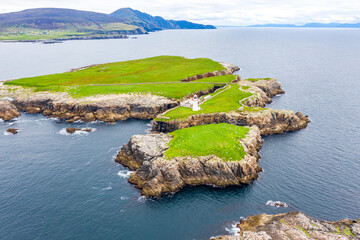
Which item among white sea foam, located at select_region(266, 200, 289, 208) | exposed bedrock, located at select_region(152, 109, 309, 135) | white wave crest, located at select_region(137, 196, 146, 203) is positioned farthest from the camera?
exposed bedrock, located at select_region(152, 109, 309, 135)

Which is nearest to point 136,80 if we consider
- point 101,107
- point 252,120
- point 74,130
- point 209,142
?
point 101,107

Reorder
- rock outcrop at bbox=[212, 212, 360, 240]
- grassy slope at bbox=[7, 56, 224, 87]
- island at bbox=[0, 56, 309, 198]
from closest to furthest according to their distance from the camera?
1. rock outcrop at bbox=[212, 212, 360, 240]
2. island at bbox=[0, 56, 309, 198]
3. grassy slope at bbox=[7, 56, 224, 87]

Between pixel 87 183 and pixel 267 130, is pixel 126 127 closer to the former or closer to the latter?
pixel 87 183

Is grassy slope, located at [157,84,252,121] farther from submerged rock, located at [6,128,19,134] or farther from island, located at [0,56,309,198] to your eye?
submerged rock, located at [6,128,19,134]

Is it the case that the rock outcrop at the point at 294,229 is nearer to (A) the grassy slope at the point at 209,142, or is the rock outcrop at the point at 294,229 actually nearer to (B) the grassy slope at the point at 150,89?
(A) the grassy slope at the point at 209,142

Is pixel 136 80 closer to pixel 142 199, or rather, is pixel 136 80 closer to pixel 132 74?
pixel 132 74

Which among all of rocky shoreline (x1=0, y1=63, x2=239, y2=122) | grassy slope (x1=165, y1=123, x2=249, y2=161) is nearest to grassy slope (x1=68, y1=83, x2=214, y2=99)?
rocky shoreline (x1=0, y1=63, x2=239, y2=122)
